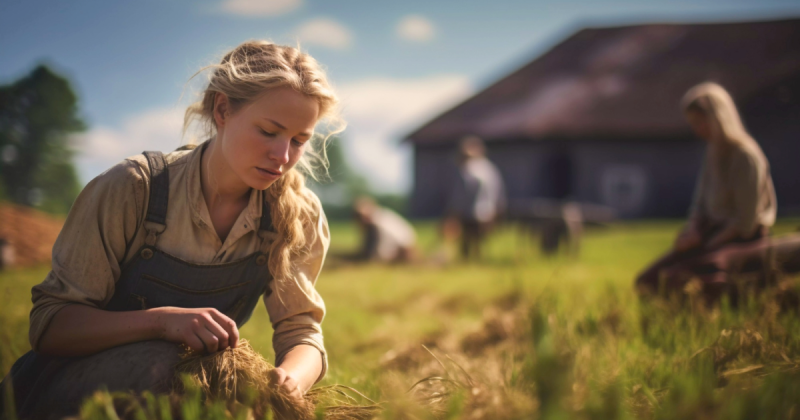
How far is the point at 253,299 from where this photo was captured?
7.14 feet

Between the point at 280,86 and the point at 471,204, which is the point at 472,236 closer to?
the point at 471,204

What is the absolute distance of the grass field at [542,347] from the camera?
1.37 metres

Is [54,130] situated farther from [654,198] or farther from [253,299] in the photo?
[654,198]

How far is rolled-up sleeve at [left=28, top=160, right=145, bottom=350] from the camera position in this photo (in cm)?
174

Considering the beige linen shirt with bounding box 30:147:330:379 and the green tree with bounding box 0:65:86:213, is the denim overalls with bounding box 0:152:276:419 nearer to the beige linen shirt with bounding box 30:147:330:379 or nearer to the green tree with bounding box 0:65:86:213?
the beige linen shirt with bounding box 30:147:330:379

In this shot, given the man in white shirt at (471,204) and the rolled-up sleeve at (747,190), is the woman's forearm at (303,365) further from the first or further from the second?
the man in white shirt at (471,204)

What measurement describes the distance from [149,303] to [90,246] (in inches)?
11.7

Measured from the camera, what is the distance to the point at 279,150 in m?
1.88

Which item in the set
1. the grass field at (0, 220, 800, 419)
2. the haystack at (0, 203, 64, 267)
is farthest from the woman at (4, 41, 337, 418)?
the haystack at (0, 203, 64, 267)

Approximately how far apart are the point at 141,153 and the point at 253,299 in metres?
0.71

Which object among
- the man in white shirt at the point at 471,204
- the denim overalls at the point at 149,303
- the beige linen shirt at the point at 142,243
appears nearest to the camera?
the denim overalls at the point at 149,303

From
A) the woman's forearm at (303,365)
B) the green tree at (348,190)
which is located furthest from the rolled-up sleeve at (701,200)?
the green tree at (348,190)

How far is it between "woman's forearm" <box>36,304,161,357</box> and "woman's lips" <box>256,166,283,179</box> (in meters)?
0.58

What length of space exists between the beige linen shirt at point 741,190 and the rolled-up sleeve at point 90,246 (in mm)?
3827
